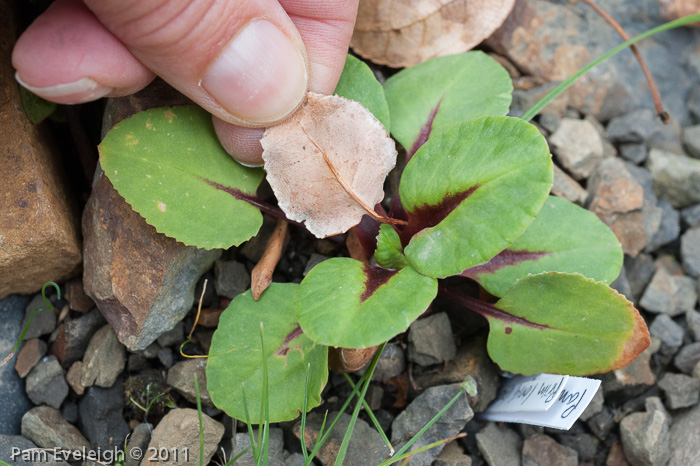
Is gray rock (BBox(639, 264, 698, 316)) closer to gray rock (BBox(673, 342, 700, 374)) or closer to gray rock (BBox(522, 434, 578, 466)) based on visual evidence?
gray rock (BBox(673, 342, 700, 374))

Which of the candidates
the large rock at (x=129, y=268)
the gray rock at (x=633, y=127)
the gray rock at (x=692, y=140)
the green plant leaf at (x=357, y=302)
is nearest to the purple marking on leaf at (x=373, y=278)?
the green plant leaf at (x=357, y=302)

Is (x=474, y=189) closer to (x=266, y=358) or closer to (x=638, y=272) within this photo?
(x=266, y=358)

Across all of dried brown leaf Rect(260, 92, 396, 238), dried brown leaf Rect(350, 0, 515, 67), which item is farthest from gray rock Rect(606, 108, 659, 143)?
dried brown leaf Rect(260, 92, 396, 238)

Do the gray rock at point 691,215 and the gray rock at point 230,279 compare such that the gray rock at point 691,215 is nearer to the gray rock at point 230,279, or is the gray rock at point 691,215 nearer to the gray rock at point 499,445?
the gray rock at point 499,445

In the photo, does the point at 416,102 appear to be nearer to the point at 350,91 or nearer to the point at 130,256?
the point at 350,91

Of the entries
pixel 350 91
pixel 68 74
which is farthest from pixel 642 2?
pixel 68 74

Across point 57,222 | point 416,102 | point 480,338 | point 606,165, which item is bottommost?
point 480,338
